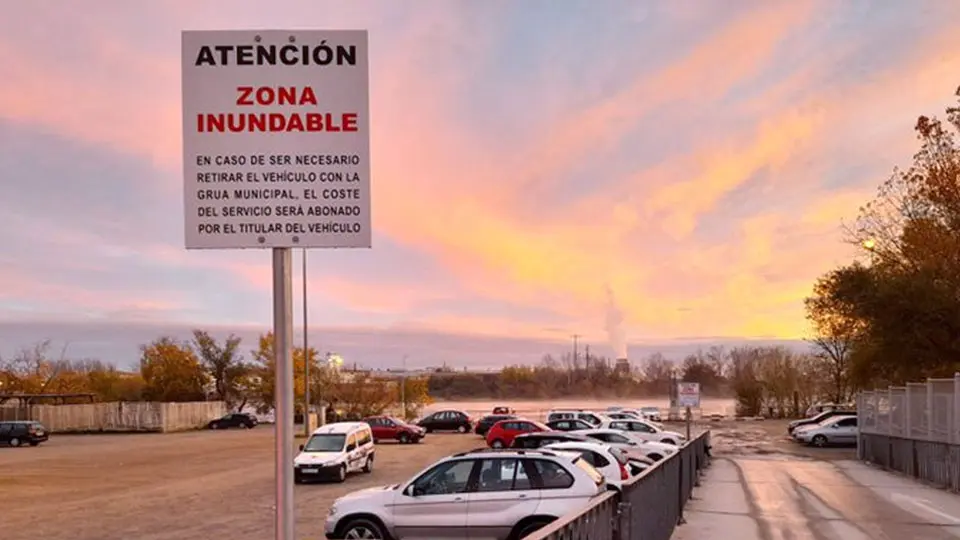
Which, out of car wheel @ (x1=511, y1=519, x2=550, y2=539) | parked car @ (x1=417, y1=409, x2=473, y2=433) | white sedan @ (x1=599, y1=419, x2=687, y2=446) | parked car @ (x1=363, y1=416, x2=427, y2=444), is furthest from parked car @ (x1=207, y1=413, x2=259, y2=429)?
car wheel @ (x1=511, y1=519, x2=550, y2=539)

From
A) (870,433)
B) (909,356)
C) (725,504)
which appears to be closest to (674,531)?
(725,504)

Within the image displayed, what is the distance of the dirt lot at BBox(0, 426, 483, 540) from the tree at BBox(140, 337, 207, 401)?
34.4 meters

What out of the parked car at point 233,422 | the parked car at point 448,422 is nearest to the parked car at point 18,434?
the parked car at point 233,422

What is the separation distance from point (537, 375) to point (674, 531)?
135m

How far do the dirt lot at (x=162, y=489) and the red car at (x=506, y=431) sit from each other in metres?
2.16

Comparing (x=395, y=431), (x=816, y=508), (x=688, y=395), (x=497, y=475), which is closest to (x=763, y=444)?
(x=688, y=395)

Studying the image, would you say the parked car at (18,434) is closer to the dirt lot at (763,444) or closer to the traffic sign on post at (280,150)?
the dirt lot at (763,444)

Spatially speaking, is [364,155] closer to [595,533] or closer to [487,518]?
[595,533]

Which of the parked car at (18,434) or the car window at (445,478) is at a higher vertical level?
the car window at (445,478)

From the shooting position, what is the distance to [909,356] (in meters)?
36.9

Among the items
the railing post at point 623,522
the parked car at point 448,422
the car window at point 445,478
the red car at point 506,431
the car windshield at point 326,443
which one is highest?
the railing post at point 623,522

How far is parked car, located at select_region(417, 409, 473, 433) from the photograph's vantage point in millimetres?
59094

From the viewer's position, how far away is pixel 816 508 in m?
19.2

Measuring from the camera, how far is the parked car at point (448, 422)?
194 feet
